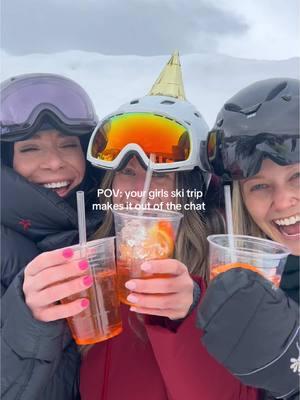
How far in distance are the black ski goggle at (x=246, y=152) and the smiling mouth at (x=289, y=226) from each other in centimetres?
15

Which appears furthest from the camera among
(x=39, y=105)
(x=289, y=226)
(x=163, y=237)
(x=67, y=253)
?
(x=39, y=105)

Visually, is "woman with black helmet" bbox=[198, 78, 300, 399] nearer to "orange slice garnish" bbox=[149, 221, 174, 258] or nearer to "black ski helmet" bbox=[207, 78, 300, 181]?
"black ski helmet" bbox=[207, 78, 300, 181]

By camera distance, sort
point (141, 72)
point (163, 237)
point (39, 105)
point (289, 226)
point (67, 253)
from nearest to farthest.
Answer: point (67, 253) → point (163, 237) → point (289, 226) → point (39, 105) → point (141, 72)

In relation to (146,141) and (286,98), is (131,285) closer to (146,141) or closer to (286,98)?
(146,141)

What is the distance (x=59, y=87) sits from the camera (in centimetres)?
150

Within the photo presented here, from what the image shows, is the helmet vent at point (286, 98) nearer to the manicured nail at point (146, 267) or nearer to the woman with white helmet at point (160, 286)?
the woman with white helmet at point (160, 286)

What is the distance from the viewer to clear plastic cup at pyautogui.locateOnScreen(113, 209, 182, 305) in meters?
1.15

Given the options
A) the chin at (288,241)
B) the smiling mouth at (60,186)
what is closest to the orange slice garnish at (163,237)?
the chin at (288,241)

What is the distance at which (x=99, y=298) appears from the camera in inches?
45.7

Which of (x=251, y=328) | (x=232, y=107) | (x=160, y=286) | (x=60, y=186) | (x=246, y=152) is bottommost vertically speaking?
(x=251, y=328)

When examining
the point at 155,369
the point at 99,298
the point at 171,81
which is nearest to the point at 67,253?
the point at 99,298

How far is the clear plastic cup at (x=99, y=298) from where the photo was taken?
3.76 feet

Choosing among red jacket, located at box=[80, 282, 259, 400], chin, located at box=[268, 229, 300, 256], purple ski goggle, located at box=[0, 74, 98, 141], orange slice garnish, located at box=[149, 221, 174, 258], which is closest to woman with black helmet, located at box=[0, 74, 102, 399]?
purple ski goggle, located at box=[0, 74, 98, 141]

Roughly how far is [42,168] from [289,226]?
2.53 feet
